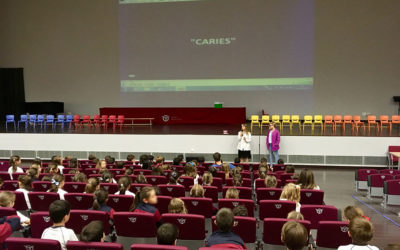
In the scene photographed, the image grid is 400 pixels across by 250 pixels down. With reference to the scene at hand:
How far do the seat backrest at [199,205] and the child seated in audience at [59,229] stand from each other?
178cm

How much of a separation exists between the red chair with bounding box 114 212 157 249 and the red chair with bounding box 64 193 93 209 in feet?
3.79

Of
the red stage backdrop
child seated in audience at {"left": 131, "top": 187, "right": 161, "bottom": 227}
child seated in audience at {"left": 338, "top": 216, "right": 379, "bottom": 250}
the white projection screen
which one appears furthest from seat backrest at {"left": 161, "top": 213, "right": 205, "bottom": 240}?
the white projection screen

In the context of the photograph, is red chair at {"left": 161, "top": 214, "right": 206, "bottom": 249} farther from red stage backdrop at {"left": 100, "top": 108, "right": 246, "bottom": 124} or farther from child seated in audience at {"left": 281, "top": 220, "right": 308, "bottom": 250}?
red stage backdrop at {"left": 100, "top": 108, "right": 246, "bottom": 124}

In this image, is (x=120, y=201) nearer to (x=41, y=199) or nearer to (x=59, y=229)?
(x=41, y=199)

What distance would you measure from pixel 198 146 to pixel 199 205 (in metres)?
8.34

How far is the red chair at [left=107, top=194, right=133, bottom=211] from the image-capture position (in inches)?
200

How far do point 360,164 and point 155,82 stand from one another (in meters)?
12.4

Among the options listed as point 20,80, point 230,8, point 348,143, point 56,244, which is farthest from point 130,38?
point 56,244

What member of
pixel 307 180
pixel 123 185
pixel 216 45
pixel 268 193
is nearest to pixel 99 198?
pixel 123 185

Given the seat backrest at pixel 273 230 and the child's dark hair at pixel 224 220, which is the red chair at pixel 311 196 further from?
the child's dark hair at pixel 224 220

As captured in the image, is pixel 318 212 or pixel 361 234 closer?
pixel 361 234

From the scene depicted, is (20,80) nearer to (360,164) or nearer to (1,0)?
(1,0)

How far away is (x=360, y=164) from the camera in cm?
1232

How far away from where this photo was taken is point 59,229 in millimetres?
3357
